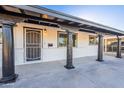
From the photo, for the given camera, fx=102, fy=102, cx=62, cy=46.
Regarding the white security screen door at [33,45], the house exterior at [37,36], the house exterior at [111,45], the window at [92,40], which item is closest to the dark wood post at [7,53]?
the house exterior at [37,36]

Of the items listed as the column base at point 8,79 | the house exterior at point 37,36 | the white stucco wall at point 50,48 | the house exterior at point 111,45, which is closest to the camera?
the column base at point 8,79

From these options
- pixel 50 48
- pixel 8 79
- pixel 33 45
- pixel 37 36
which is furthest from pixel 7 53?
pixel 50 48

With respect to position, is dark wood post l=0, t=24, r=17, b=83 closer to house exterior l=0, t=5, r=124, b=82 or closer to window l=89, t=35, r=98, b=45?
house exterior l=0, t=5, r=124, b=82

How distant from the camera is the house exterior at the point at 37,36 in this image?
11.6 ft

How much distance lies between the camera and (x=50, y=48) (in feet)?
24.0

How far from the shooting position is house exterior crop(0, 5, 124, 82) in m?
3.54

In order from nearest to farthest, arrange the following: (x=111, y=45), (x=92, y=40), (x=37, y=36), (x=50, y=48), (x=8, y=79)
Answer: (x=8, y=79)
(x=37, y=36)
(x=50, y=48)
(x=92, y=40)
(x=111, y=45)

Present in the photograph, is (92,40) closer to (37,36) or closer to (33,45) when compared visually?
(37,36)

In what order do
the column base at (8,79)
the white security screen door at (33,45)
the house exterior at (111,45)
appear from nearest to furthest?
1. the column base at (8,79)
2. the white security screen door at (33,45)
3. the house exterior at (111,45)

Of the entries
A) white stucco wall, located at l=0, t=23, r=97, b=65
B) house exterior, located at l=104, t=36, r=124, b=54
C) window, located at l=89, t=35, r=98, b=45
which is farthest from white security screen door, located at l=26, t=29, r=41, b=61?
house exterior, located at l=104, t=36, r=124, b=54

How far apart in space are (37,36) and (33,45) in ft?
2.15

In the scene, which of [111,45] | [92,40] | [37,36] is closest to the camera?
[37,36]

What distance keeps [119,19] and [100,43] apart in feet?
27.4

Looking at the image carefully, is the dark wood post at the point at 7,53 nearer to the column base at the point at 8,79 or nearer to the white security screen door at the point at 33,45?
the column base at the point at 8,79
